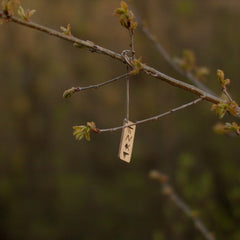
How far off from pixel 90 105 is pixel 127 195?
3.20 feet

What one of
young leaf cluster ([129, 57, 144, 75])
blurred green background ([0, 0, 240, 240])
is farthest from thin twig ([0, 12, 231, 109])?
blurred green background ([0, 0, 240, 240])

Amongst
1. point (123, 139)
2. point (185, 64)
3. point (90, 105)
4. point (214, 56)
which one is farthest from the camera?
point (90, 105)

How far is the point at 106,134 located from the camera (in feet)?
11.9

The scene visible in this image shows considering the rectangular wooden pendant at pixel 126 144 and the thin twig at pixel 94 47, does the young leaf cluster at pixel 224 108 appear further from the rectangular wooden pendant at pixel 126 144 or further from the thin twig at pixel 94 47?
the rectangular wooden pendant at pixel 126 144

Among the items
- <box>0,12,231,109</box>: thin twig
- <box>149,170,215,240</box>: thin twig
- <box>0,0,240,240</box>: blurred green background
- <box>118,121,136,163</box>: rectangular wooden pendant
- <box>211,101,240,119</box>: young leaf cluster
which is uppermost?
<box>0,0,240,240</box>: blurred green background

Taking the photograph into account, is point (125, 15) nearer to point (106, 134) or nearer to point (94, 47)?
point (94, 47)

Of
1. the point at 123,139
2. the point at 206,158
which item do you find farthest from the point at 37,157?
the point at 123,139

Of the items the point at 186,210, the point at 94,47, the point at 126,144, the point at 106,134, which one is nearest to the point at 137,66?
the point at 94,47

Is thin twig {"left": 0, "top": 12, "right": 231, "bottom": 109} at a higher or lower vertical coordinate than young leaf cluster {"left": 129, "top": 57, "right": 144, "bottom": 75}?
higher

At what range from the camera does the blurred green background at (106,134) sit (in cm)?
319

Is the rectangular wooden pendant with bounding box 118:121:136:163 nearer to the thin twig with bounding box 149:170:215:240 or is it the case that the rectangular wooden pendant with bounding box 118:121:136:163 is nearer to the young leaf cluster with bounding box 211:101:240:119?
the young leaf cluster with bounding box 211:101:240:119

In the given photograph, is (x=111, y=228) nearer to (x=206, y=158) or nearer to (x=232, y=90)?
(x=206, y=158)

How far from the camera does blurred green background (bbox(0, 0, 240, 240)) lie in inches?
125

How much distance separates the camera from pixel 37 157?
12.4 feet
